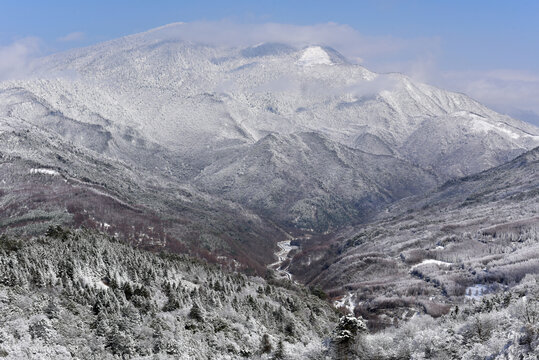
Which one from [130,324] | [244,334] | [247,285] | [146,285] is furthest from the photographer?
[247,285]

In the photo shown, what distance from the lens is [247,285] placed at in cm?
17950

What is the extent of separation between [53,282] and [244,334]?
153ft

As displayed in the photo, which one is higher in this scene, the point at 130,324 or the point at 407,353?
the point at 130,324

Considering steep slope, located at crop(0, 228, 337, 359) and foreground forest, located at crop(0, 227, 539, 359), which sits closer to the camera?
foreground forest, located at crop(0, 227, 539, 359)

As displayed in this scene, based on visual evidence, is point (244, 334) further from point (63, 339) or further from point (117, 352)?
point (63, 339)

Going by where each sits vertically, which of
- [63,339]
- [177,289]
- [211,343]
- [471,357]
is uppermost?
[177,289]

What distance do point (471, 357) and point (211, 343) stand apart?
5333cm

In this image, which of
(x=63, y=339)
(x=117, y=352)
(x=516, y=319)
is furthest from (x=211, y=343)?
(x=516, y=319)

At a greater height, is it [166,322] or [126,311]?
[126,311]

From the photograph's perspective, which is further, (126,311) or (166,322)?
(166,322)

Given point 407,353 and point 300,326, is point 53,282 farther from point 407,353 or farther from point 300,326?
point 407,353

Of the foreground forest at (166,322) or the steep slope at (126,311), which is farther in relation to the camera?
the steep slope at (126,311)

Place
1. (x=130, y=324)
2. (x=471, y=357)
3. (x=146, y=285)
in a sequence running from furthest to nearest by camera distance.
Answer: (x=146, y=285), (x=130, y=324), (x=471, y=357)

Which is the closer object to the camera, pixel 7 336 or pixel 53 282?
pixel 7 336
